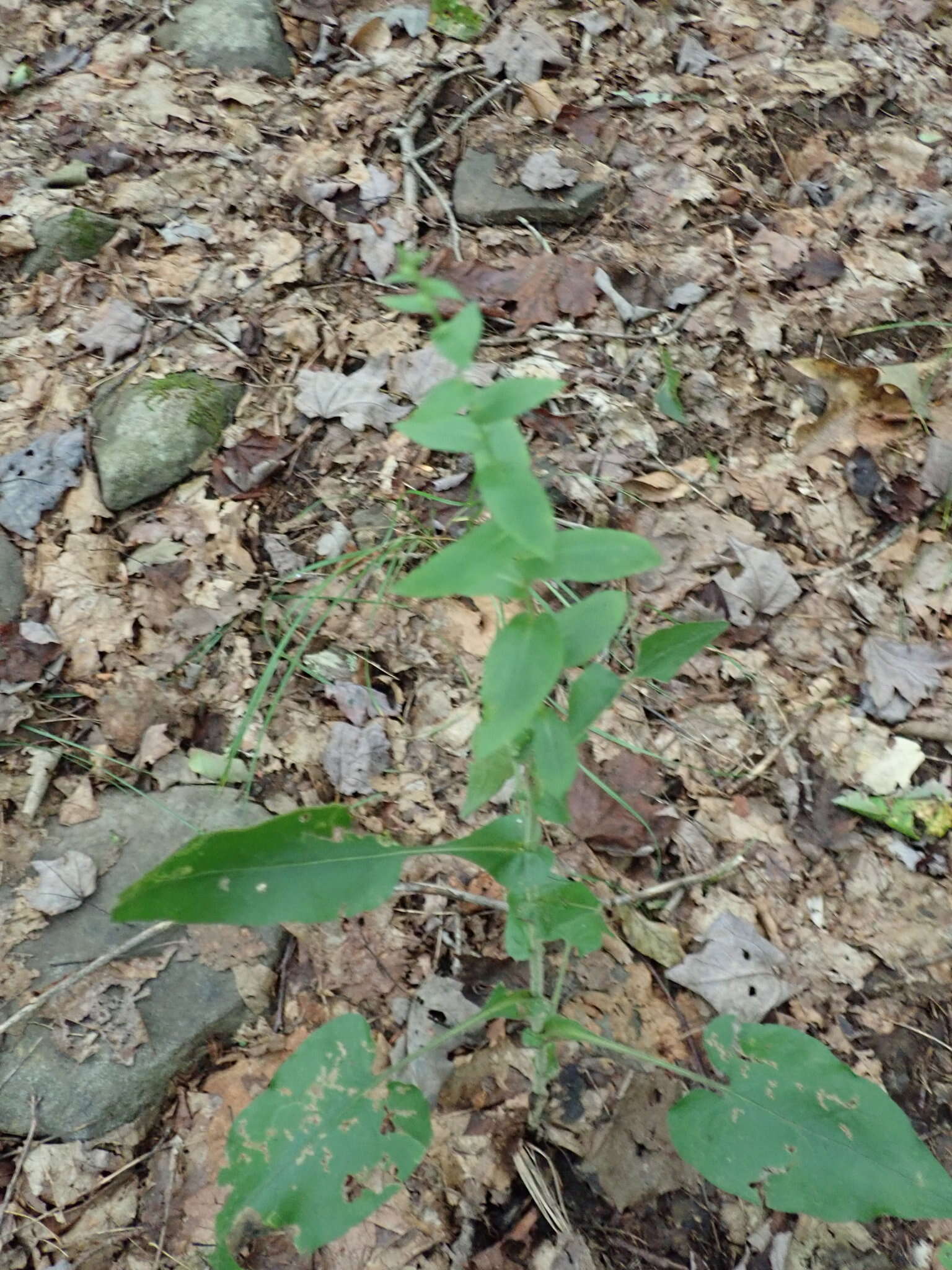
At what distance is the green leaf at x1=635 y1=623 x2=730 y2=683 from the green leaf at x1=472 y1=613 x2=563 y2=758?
0.37 m

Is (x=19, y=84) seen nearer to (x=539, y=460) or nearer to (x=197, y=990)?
(x=539, y=460)

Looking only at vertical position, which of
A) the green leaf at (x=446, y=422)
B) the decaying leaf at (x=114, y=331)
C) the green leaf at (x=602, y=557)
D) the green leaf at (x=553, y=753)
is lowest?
the decaying leaf at (x=114, y=331)

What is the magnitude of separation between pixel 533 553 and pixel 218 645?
1653mm

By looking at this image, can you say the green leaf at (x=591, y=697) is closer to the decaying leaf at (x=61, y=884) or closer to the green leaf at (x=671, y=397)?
the decaying leaf at (x=61, y=884)

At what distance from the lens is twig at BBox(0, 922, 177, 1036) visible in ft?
6.47

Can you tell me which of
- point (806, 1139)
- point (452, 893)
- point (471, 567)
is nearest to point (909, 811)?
point (806, 1139)

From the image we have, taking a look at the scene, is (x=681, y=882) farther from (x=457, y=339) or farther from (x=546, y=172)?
(x=546, y=172)

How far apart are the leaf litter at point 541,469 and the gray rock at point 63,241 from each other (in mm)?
67

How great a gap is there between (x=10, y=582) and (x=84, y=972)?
1239 mm

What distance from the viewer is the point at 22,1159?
1.87 metres

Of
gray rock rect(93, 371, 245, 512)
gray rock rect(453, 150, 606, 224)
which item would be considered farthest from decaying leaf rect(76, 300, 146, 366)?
gray rock rect(453, 150, 606, 224)

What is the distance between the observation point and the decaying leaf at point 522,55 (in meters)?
3.93

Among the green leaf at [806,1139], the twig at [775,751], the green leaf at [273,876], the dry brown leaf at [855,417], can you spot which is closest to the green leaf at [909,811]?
the twig at [775,751]

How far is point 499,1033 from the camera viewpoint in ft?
6.59
